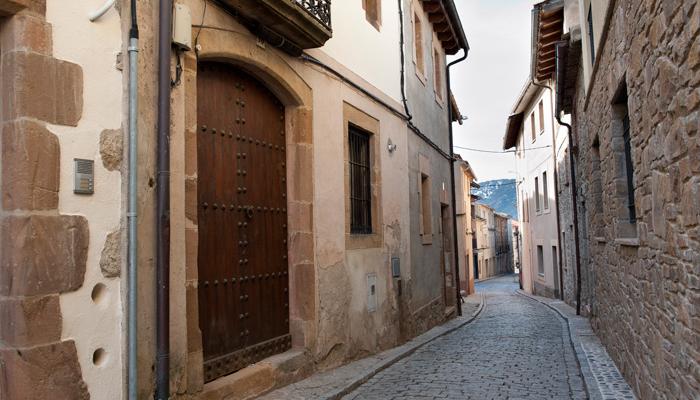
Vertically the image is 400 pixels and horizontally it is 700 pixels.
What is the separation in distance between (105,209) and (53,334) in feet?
2.50

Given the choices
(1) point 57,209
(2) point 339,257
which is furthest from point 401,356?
(1) point 57,209

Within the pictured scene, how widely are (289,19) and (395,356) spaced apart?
176 inches

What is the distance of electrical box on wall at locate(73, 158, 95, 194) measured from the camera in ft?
11.3

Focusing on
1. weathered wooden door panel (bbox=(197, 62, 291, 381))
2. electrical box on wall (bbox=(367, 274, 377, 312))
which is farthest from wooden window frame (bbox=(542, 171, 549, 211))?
weathered wooden door panel (bbox=(197, 62, 291, 381))

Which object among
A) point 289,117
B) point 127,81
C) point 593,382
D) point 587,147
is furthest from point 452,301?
point 127,81

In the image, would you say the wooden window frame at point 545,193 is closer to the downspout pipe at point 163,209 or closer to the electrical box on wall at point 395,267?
the electrical box on wall at point 395,267

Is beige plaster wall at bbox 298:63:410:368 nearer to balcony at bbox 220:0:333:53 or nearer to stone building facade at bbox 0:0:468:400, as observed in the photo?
stone building facade at bbox 0:0:468:400

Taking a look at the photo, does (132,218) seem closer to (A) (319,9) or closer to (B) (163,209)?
(B) (163,209)

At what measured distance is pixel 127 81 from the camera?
381 centimetres

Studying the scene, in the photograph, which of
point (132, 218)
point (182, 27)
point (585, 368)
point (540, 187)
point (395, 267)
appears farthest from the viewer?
point (540, 187)

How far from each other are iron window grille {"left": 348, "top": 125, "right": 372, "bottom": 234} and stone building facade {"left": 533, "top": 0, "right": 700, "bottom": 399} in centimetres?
301

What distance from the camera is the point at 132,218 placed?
12.3 feet

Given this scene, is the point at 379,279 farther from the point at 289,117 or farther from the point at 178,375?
the point at 178,375

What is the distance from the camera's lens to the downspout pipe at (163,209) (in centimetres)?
394
